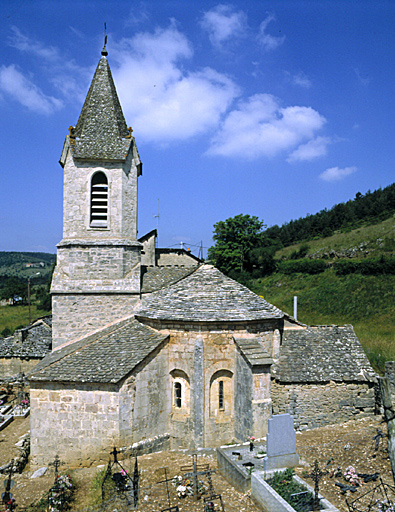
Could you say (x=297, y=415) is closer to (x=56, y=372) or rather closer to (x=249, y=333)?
(x=249, y=333)

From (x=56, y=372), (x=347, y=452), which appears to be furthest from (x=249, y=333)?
(x=56, y=372)

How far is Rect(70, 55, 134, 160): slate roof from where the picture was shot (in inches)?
Answer: 642

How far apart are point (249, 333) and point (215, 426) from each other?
3.45 metres

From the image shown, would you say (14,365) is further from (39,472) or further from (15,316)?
(15,316)

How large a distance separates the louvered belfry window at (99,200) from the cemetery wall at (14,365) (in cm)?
1139

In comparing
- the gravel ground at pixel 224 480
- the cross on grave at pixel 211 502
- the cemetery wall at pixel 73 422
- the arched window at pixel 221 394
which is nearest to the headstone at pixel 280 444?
the gravel ground at pixel 224 480

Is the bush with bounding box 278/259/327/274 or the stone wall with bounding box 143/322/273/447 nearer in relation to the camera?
the stone wall with bounding box 143/322/273/447

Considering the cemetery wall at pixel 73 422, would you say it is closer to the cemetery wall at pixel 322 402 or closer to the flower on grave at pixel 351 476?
the cemetery wall at pixel 322 402

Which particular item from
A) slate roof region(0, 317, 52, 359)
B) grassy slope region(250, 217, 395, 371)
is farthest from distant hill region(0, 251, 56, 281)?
slate roof region(0, 317, 52, 359)

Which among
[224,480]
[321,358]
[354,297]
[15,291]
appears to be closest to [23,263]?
[15,291]

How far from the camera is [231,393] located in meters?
13.5

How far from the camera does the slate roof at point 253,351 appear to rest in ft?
40.9

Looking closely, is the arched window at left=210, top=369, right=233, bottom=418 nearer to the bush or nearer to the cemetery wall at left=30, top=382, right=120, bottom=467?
the cemetery wall at left=30, top=382, right=120, bottom=467

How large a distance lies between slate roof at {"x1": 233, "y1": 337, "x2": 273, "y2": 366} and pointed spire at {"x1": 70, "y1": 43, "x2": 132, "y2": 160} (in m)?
9.31
